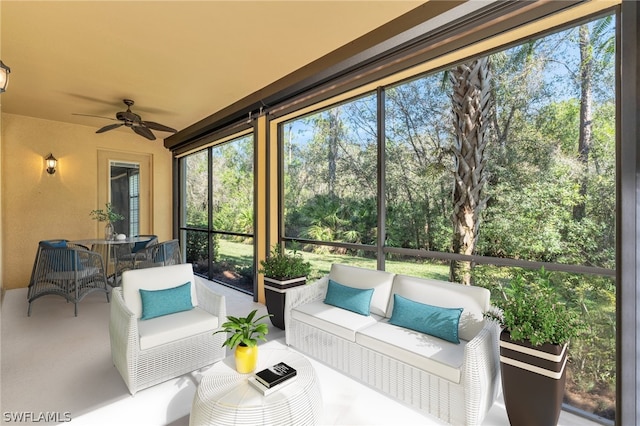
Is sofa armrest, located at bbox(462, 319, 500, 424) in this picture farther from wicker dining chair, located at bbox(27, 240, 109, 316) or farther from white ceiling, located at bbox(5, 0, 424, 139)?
wicker dining chair, located at bbox(27, 240, 109, 316)

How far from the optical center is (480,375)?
1.92m

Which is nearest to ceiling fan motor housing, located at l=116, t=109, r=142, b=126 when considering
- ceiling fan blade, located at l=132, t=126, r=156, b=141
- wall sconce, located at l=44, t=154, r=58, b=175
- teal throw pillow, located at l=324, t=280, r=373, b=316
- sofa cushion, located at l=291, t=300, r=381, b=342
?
ceiling fan blade, located at l=132, t=126, r=156, b=141

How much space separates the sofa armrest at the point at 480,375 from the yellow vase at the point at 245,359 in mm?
1342

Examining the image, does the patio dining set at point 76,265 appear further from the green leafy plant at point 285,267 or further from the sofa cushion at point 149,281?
the green leafy plant at point 285,267

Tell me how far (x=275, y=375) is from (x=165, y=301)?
153cm

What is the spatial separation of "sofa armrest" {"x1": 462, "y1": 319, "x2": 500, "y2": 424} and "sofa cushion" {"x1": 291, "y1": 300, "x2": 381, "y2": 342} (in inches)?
34.8

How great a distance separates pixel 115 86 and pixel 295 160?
2510mm

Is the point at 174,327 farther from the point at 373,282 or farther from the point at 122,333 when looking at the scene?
the point at 373,282

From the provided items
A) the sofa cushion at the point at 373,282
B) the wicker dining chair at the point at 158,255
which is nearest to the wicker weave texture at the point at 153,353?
the sofa cushion at the point at 373,282

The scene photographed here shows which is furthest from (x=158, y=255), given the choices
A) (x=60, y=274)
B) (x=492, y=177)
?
(x=492, y=177)

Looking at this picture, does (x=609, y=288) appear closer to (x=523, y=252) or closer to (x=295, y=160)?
(x=523, y=252)

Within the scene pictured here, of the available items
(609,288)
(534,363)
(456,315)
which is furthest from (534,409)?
(609,288)

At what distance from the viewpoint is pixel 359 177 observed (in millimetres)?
3703

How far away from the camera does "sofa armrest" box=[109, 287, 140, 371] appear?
7.54 feet
